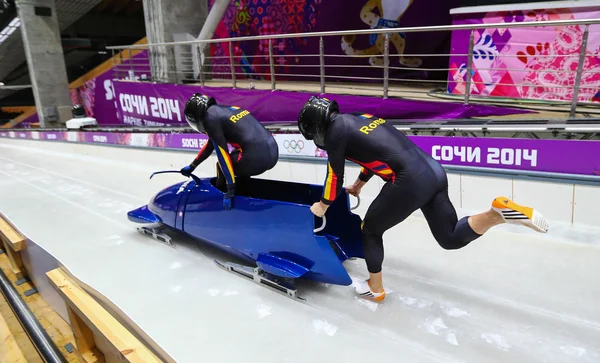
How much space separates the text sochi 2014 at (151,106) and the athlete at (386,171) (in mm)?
4556

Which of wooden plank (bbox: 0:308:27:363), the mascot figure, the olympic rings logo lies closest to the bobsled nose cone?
wooden plank (bbox: 0:308:27:363)

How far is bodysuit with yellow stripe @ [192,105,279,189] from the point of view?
240 cm

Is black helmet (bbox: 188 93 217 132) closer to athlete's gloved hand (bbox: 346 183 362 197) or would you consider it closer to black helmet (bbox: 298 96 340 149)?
black helmet (bbox: 298 96 340 149)

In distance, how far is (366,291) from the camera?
1887 millimetres

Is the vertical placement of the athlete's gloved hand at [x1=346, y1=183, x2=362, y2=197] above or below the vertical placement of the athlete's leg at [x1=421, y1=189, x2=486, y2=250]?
above

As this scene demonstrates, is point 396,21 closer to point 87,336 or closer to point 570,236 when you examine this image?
point 570,236

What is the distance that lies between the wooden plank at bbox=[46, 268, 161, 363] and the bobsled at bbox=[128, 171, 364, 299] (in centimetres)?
67

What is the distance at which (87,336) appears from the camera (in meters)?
1.93

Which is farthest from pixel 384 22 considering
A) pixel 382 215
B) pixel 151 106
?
pixel 382 215

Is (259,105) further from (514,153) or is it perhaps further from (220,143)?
(514,153)

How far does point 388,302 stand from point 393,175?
0.61m

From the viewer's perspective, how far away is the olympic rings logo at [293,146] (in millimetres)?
3979

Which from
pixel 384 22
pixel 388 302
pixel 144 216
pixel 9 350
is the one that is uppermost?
pixel 384 22

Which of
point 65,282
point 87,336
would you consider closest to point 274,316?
point 87,336
